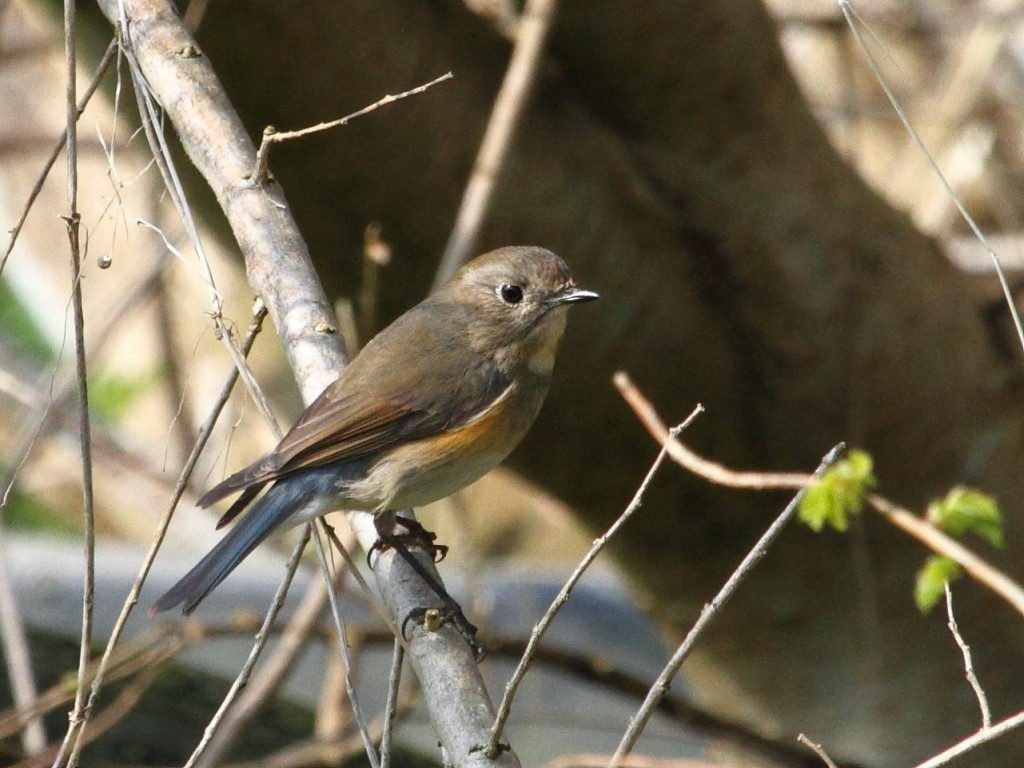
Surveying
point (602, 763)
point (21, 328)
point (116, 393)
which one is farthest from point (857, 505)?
point (21, 328)

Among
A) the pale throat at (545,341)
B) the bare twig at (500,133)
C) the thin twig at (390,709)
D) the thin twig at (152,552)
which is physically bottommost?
the thin twig at (390,709)

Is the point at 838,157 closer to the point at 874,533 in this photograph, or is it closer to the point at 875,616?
the point at 874,533

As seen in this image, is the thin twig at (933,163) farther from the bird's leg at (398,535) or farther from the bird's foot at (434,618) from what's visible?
the bird's leg at (398,535)

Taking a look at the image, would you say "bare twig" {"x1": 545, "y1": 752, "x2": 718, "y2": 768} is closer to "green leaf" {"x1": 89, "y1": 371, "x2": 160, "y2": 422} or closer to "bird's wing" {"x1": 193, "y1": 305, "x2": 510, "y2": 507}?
Result: "bird's wing" {"x1": 193, "y1": 305, "x2": 510, "y2": 507}

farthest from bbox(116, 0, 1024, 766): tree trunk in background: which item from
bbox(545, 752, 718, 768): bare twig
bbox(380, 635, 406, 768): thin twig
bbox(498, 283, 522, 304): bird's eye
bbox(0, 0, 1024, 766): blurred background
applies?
bbox(380, 635, 406, 768): thin twig

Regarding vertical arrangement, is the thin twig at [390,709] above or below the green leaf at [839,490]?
below

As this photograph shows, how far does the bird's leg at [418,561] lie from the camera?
2623 millimetres

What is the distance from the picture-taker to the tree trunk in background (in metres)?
4.02

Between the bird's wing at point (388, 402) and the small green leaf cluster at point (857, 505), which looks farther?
the small green leaf cluster at point (857, 505)

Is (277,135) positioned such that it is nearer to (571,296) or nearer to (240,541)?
(240,541)

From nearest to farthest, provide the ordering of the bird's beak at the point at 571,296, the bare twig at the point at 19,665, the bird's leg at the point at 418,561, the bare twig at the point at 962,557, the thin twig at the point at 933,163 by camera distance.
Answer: the thin twig at the point at 933,163, the bird's leg at the point at 418,561, the bare twig at the point at 962,557, the bird's beak at the point at 571,296, the bare twig at the point at 19,665

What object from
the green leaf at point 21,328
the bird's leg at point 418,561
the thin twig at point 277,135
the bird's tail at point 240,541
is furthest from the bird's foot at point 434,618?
the green leaf at point 21,328

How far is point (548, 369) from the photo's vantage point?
12.6 feet

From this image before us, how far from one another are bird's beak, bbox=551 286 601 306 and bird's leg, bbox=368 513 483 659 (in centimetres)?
71
